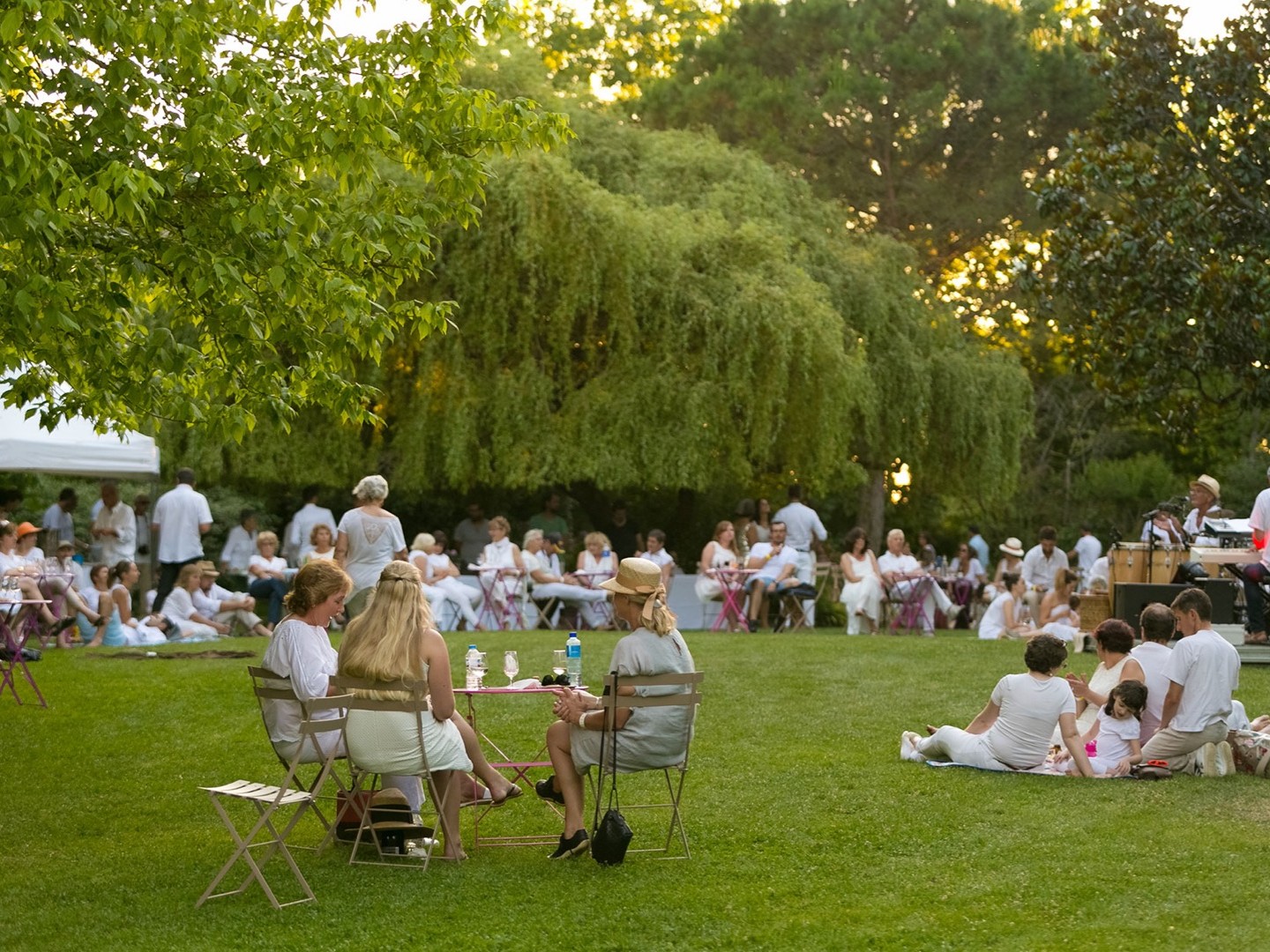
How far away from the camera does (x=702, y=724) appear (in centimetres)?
1109

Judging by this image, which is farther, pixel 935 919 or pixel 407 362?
pixel 407 362

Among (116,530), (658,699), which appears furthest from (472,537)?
(658,699)

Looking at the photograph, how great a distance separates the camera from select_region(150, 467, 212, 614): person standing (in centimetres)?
1758

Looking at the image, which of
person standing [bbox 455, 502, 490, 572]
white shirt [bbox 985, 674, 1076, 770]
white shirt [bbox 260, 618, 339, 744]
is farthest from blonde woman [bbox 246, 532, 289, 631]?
white shirt [bbox 260, 618, 339, 744]

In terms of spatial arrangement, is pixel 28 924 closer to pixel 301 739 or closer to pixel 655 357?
pixel 301 739

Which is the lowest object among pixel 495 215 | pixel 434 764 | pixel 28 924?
pixel 28 924

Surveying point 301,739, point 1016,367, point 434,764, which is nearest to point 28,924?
point 301,739

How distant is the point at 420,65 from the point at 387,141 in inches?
32.6

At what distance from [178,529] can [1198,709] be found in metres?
11.3

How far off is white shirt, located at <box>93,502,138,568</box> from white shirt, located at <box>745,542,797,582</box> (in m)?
6.63

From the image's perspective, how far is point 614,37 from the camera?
1617 inches

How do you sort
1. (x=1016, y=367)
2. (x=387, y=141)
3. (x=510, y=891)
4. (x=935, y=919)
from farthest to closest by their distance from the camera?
(x=1016, y=367)
(x=387, y=141)
(x=510, y=891)
(x=935, y=919)

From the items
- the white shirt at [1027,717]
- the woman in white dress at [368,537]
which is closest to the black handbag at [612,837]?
the white shirt at [1027,717]

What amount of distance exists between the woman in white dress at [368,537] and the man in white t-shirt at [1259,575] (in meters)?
6.95
